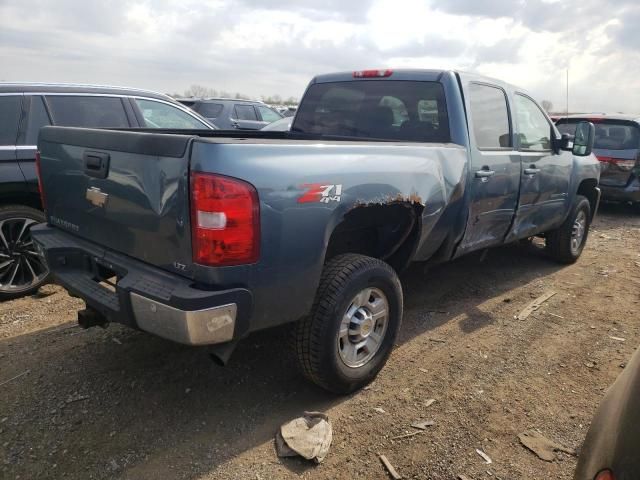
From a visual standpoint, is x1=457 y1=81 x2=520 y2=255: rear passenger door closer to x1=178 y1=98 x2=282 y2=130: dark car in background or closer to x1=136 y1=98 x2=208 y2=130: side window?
x1=136 y1=98 x2=208 y2=130: side window

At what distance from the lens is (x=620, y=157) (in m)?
8.82

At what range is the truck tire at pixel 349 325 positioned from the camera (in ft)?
9.16

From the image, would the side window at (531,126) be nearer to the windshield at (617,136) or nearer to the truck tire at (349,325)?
the truck tire at (349,325)

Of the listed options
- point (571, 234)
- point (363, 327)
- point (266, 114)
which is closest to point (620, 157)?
point (571, 234)

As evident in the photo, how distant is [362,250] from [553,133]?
2.85 m

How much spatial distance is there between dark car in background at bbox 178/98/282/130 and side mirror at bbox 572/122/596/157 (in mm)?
7638

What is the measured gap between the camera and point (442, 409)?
9.89 ft

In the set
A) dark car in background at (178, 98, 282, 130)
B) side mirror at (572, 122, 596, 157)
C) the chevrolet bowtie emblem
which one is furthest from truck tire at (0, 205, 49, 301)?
dark car in background at (178, 98, 282, 130)

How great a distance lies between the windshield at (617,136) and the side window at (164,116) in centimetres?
662

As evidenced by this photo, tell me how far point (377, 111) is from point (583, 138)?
7.75ft

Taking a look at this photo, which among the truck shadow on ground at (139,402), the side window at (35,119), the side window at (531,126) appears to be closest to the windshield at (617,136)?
the side window at (531,126)

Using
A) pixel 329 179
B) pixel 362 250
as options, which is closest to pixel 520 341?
pixel 362 250

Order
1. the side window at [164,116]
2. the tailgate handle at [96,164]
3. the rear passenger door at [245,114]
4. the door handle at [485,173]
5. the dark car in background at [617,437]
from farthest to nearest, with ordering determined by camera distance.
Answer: the rear passenger door at [245,114] < the side window at [164,116] < the door handle at [485,173] < the tailgate handle at [96,164] < the dark car in background at [617,437]

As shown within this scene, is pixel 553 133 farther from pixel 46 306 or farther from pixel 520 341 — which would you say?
pixel 46 306
